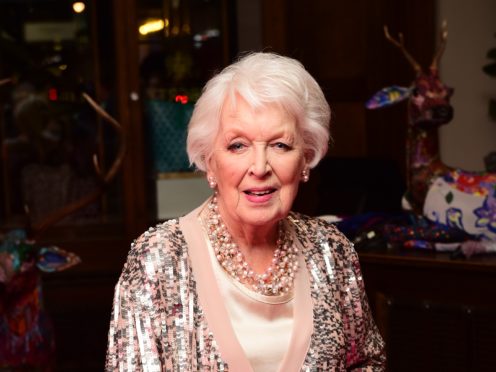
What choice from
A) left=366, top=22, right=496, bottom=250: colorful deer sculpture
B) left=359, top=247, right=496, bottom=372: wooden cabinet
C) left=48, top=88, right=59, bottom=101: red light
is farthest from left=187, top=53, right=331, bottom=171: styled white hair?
left=48, top=88, right=59, bottom=101: red light

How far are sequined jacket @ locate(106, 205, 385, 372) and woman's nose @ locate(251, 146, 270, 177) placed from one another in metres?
0.19

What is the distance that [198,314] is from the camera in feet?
6.34

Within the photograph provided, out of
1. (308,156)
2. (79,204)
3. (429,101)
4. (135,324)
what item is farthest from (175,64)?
(135,324)

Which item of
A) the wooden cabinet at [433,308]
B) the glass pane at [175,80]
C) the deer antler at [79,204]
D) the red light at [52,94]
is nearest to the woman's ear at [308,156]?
the wooden cabinet at [433,308]

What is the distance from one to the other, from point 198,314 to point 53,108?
3848 mm

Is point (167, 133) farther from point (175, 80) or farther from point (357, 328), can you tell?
point (357, 328)

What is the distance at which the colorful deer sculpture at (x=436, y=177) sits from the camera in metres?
3.52

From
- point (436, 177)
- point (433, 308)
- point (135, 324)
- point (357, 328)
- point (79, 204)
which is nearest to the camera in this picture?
point (135, 324)

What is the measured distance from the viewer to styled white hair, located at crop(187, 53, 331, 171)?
6.39 ft

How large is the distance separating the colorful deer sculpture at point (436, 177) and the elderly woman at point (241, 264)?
1.54 metres

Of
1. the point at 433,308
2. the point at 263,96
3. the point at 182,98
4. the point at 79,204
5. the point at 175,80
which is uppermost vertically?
the point at 263,96

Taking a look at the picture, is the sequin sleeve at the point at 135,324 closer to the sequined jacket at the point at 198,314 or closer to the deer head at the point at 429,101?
the sequined jacket at the point at 198,314

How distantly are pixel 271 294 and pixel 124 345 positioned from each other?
0.33m

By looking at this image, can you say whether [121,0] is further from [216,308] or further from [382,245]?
[216,308]
